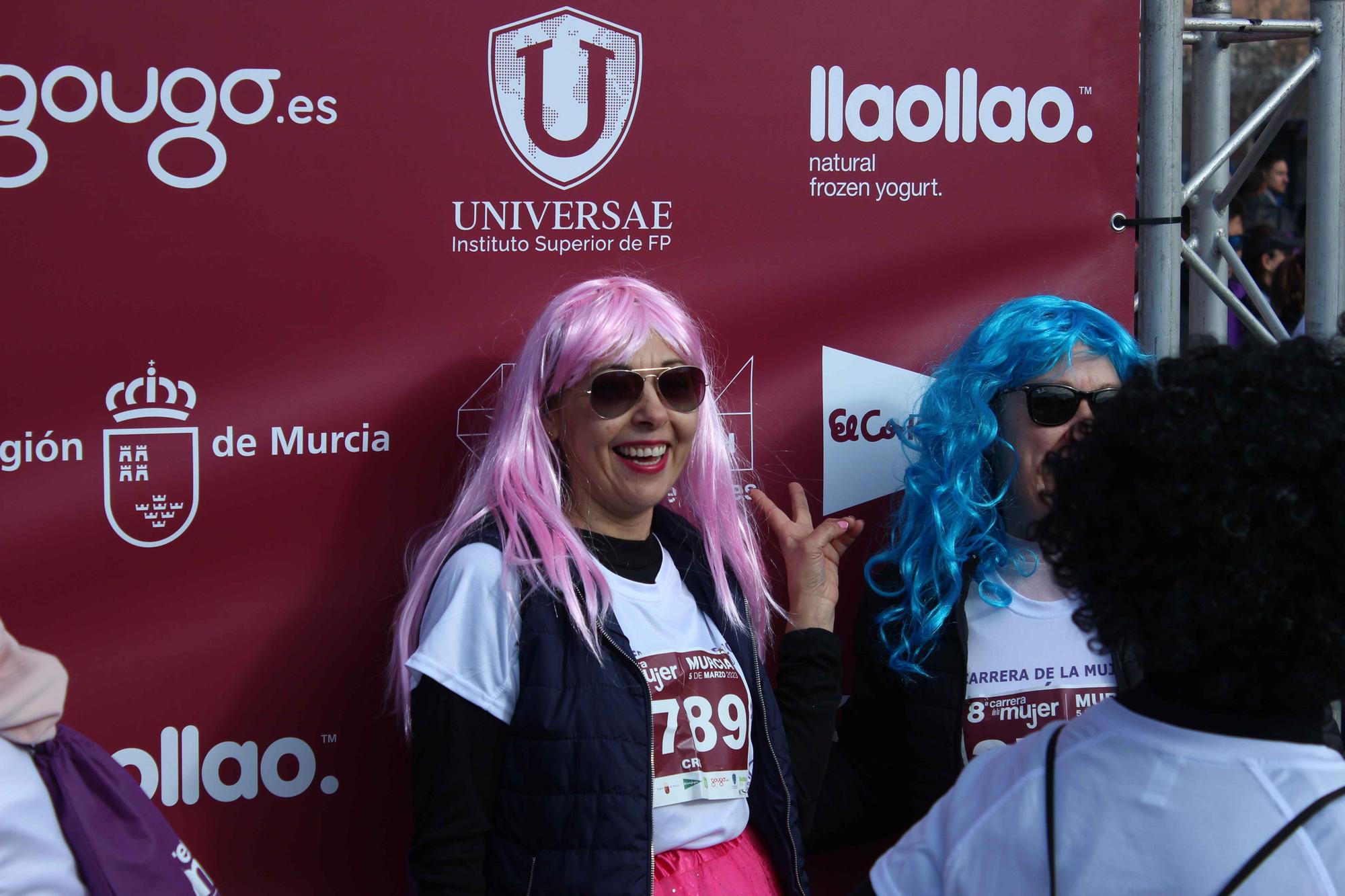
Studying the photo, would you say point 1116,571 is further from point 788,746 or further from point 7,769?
point 7,769

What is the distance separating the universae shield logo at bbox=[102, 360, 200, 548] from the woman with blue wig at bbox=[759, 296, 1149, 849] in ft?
3.44

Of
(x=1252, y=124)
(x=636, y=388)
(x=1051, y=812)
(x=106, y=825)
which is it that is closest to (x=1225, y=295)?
(x=1252, y=124)

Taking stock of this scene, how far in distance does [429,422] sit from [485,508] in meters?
0.36

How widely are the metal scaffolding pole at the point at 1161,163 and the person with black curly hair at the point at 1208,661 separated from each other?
1445 millimetres

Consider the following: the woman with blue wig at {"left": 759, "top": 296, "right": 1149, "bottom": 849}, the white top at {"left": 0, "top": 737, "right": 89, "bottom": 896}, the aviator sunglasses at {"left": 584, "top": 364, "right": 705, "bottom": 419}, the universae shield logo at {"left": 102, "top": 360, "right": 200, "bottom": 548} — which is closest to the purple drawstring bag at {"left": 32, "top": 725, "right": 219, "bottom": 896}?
the white top at {"left": 0, "top": 737, "right": 89, "bottom": 896}

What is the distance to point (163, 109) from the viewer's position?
2066 mm

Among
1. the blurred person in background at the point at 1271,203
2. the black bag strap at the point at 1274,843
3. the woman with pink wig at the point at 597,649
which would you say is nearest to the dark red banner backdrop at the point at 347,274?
the woman with pink wig at the point at 597,649

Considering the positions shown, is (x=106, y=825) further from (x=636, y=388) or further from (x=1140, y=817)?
(x=1140, y=817)

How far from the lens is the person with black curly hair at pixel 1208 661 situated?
972 mm

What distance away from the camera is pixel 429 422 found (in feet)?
7.18

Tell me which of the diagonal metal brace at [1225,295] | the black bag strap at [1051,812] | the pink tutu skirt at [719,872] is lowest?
the pink tutu skirt at [719,872]

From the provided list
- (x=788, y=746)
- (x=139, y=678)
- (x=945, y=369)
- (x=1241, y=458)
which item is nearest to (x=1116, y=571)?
(x=1241, y=458)

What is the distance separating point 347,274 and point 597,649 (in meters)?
0.86

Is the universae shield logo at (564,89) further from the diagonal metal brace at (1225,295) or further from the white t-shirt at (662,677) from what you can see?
the diagonal metal brace at (1225,295)
